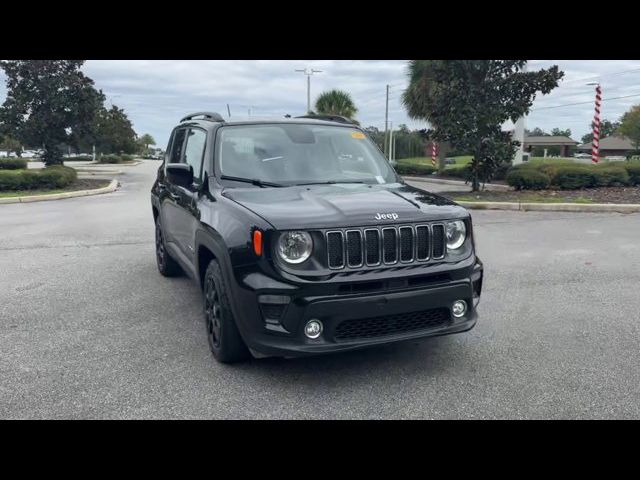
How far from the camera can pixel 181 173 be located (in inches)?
186

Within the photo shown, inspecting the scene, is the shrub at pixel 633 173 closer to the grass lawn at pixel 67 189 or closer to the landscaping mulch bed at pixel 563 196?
the landscaping mulch bed at pixel 563 196

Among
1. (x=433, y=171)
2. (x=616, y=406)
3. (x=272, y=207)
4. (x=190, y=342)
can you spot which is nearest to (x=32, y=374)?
(x=190, y=342)

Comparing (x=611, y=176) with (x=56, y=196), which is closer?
(x=611, y=176)

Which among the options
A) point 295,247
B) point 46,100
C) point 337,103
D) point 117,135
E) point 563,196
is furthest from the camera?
point 117,135

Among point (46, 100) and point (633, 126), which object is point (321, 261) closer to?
point (46, 100)

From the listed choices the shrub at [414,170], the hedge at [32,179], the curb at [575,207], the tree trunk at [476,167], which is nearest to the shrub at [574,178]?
the tree trunk at [476,167]

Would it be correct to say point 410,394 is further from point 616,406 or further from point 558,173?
point 558,173

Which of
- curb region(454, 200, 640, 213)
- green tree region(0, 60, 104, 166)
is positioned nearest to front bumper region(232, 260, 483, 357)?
curb region(454, 200, 640, 213)

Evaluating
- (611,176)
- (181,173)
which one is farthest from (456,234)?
(611,176)

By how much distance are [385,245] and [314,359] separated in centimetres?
117

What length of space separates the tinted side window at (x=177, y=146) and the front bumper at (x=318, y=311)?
2888mm

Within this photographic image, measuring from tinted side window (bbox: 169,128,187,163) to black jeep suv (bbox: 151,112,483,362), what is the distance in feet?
4.77

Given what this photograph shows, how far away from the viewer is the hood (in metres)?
3.54

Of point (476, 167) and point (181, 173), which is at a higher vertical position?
point (181, 173)
